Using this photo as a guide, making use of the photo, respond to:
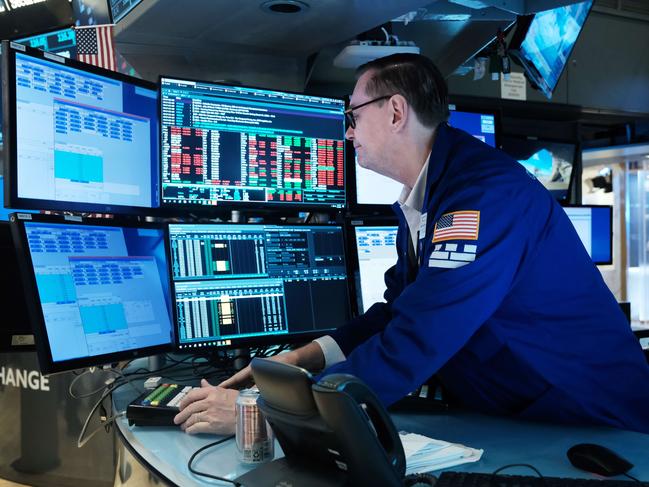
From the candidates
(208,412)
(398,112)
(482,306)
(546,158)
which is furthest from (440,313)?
(546,158)

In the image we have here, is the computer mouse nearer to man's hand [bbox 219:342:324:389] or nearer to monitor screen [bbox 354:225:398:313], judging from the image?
man's hand [bbox 219:342:324:389]

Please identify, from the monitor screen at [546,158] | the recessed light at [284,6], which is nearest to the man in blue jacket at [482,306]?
the recessed light at [284,6]

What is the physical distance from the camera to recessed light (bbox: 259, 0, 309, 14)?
1693mm

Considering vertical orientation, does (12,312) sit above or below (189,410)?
above

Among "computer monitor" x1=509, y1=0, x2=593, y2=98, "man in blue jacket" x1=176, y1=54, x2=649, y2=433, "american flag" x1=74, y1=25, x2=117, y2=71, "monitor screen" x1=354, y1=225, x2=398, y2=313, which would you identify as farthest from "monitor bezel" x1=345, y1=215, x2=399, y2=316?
"american flag" x1=74, y1=25, x2=117, y2=71

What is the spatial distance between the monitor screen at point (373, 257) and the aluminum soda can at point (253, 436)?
90cm

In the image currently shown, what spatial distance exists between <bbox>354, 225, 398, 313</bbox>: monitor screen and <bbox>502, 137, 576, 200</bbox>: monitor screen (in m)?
1.22

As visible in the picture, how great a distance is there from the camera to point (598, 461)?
96cm

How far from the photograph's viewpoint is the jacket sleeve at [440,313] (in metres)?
1.13

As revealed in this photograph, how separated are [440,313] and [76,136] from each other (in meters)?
0.97

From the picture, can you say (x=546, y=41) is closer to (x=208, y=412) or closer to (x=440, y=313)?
(x=440, y=313)

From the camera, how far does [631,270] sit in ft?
18.9

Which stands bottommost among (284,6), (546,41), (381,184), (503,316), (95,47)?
(503,316)

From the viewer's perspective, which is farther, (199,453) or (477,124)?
(477,124)
